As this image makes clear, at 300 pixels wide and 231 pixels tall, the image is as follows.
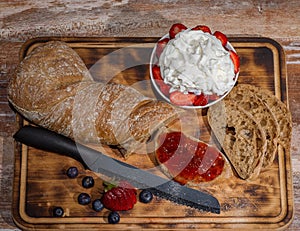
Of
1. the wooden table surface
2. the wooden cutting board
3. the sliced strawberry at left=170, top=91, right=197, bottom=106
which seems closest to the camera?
the sliced strawberry at left=170, top=91, right=197, bottom=106

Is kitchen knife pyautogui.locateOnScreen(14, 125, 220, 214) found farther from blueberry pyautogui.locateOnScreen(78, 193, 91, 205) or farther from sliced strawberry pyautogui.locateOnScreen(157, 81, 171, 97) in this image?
sliced strawberry pyautogui.locateOnScreen(157, 81, 171, 97)

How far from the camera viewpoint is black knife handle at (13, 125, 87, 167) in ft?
8.66

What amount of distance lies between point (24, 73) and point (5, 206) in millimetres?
848

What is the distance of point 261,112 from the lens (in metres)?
2.79

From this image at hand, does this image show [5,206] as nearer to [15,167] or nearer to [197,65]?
[15,167]

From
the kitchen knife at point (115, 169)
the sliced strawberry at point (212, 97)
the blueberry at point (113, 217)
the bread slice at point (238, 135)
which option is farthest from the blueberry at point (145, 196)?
the sliced strawberry at point (212, 97)

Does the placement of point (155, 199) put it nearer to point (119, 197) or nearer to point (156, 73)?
point (119, 197)

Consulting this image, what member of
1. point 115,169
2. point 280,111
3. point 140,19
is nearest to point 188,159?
point 115,169

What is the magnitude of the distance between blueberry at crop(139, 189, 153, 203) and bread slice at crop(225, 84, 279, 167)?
71 cm

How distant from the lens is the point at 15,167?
276 centimetres

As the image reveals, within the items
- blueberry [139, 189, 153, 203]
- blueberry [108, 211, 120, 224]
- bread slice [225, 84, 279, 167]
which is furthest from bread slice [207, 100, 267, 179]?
blueberry [108, 211, 120, 224]

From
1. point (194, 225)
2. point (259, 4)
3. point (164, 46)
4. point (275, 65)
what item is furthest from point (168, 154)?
point (259, 4)

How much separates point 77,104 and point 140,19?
0.81 meters

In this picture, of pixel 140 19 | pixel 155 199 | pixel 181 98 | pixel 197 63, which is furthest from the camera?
pixel 140 19
